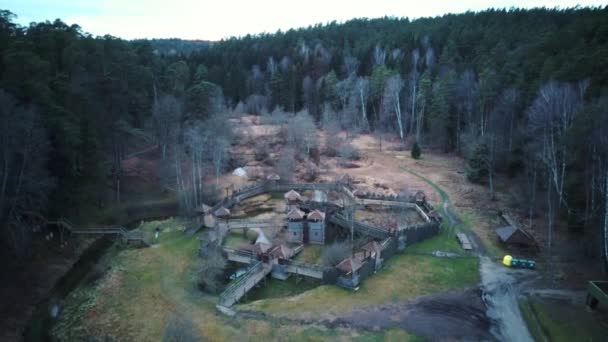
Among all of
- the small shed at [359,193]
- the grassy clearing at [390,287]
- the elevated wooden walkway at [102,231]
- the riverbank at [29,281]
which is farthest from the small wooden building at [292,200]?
the riverbank at [29,281]

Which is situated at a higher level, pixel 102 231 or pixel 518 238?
pixel 518 238

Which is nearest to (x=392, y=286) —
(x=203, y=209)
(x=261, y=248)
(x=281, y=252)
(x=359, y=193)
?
(x=281, y=252)

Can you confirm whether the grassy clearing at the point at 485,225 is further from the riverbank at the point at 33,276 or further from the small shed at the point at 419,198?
the riverbank at the point at 33,276

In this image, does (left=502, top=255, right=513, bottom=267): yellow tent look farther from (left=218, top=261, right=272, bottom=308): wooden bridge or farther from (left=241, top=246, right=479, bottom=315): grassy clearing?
(left=218, top=261, right=272, bottom=308): wooden bridge

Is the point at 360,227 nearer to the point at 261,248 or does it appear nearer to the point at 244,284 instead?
the point at 261,248

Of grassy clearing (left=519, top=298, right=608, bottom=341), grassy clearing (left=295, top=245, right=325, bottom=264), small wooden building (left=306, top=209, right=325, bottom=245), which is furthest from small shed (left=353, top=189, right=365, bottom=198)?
grassy clearing (left=519, top=298, right=608, bottom=341)

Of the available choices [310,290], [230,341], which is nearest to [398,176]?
[310,290]

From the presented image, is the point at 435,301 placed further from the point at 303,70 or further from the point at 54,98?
→ the point at 303,70
